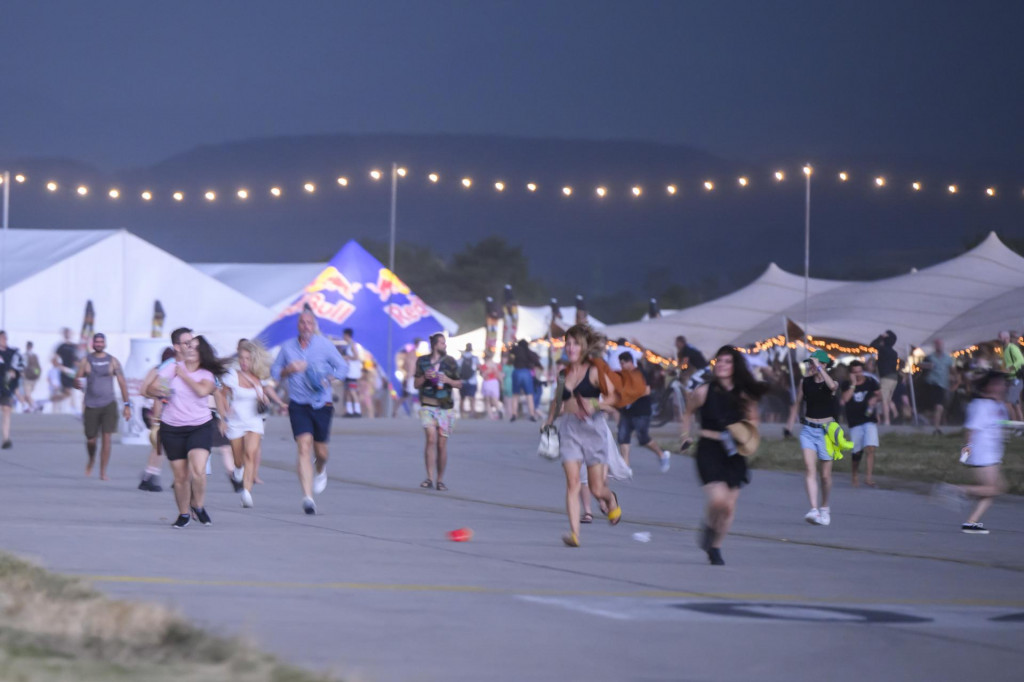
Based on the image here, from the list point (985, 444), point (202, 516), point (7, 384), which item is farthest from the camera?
point (7, 384)

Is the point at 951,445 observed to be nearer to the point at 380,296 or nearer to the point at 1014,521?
the point at 1014,521

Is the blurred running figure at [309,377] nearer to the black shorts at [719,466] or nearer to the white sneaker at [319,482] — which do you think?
the white sneaker at [319,482]

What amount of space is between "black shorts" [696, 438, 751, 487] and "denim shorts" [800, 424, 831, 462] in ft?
10.9

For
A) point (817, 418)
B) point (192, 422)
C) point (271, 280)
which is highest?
point (271, 280)

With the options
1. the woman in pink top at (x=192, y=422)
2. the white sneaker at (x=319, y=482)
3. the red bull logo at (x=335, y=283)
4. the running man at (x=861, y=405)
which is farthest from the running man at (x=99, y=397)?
the red bull logo at (x=335, y=283)

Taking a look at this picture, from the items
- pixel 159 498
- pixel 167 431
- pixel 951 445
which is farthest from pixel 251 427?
pixel 951 445

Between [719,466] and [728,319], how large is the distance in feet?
119

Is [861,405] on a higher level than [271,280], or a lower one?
lower

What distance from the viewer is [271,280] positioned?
48.9 meters

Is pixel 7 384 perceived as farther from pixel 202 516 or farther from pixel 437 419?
pixel 202 516

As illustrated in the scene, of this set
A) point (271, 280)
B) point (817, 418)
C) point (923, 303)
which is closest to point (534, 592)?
point (817, 418)

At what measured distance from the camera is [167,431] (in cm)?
1224

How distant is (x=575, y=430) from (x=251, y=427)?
14.8 feet

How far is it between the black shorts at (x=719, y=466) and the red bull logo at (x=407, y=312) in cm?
2761
